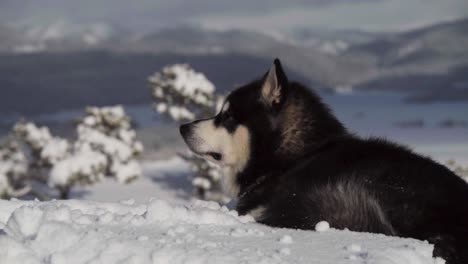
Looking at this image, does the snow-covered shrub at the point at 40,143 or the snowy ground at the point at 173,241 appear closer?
the snowy ground at the point at 173,241

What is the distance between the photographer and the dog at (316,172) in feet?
19.6

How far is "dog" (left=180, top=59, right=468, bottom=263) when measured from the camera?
5977 millimetres

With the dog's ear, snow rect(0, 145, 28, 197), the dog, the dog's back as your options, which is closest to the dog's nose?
the dog

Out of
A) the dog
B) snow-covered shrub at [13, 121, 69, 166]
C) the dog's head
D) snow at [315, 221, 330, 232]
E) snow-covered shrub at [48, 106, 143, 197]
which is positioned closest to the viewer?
the dog

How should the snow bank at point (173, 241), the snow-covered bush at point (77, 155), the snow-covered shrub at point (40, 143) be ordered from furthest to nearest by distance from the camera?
the snow-covered shrub at point (40, 143) < the snow-covered bush at point (77, 155) < the snow bank at point (173, 241)

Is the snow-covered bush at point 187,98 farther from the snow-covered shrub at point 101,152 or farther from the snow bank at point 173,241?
the snow bank at point 173,241

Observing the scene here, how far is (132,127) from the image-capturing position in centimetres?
3111

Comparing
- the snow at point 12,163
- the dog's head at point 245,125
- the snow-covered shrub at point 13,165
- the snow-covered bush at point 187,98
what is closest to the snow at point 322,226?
the dog's head at point 245,125

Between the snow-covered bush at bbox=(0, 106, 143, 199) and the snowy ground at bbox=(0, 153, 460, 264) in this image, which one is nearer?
the snowy ground at bbox=(0, 153, 460, 264)

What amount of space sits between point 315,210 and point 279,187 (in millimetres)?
699

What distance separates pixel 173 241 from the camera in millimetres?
5324

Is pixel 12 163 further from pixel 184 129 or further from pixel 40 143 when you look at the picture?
pixel 184 129

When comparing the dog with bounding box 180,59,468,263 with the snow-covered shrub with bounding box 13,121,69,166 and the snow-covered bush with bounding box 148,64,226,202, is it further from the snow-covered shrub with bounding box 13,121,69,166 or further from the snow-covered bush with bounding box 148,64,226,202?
the snow-covered bush with bounding box 148,64,226,202

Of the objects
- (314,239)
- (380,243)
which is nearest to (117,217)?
(314,239)
